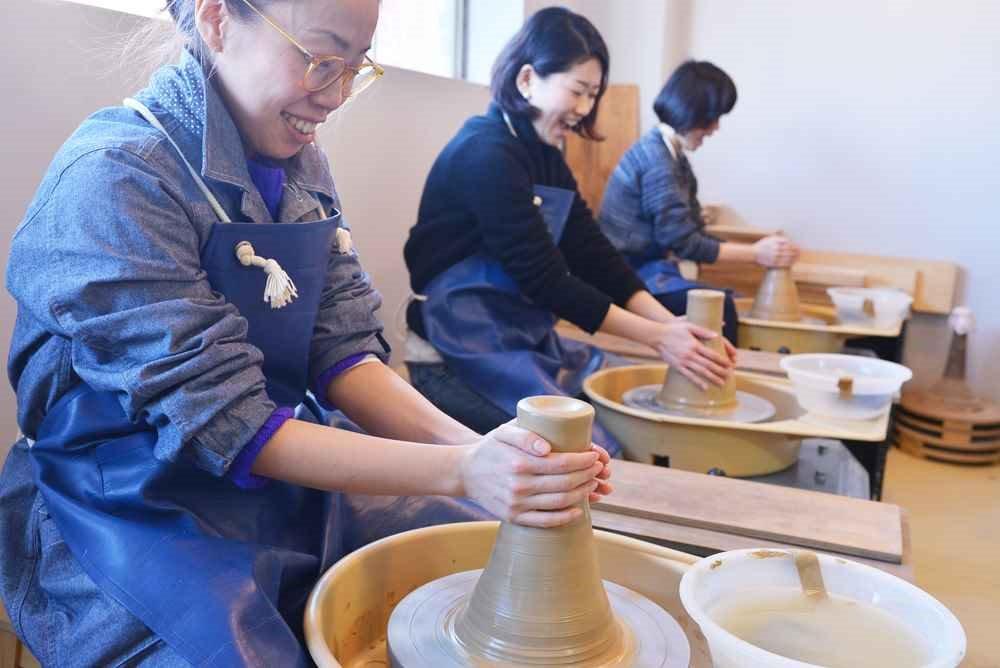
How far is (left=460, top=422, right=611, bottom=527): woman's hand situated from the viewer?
1.02 meters

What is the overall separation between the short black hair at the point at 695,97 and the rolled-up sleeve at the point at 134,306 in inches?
100


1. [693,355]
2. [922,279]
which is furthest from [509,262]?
[922,279]

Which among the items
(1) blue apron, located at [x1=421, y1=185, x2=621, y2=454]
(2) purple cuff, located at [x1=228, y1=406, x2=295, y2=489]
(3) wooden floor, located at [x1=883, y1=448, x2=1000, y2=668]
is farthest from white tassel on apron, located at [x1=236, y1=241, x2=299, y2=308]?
(3) wooden floor, located at [x1=883, y1=448, x2=1000, y2=668]

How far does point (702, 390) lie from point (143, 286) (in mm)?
1415

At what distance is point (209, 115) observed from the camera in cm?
113

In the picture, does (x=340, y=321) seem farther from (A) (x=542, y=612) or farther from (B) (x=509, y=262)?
(B) (x=509, y=262)

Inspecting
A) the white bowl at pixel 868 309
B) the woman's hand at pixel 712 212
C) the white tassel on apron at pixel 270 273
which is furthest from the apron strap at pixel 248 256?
the woman's hand at pixel 712 212

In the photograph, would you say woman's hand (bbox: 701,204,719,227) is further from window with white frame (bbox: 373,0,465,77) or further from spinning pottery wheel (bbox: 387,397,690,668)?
spinning pottery wheel (bbox: 387,397,690,668)

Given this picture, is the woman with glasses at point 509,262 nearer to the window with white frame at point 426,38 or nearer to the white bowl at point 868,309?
the window with white frame at point 426,38

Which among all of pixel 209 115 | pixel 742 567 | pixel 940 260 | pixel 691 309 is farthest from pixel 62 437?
pixel 940 260

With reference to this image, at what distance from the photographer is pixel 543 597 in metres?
1.06

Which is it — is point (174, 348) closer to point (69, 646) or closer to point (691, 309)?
point (69, 646)

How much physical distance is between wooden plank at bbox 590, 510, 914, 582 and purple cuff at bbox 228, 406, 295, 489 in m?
0.61

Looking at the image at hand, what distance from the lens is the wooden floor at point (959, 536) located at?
240cm
